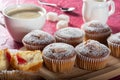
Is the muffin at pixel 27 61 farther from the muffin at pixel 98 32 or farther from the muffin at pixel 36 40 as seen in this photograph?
the muffin at pixel 98 32

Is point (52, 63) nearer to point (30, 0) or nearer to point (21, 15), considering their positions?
point (21, 15)

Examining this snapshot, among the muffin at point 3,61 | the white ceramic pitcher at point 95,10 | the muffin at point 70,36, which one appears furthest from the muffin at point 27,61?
the white ceramic pitcher at point 95,10

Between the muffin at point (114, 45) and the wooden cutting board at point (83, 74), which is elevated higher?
the muffin at point (114, 45)

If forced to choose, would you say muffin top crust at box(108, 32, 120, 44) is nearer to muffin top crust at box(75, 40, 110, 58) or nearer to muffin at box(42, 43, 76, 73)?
muffin top crust at box(75, 40, 110, 58)

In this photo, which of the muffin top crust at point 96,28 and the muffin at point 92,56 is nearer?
the muffin at point 92,56

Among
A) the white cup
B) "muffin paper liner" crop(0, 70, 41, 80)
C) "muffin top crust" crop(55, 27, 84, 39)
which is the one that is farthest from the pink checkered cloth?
"muffin paper liner" crop(0, 70, 41, 80)

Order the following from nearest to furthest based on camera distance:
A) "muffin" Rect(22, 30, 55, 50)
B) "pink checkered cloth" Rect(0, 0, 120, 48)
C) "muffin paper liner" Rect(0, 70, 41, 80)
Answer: "muffin paper liner" Rect(0, 70, 41, 80) → "muffin" Rect(22, 30, 55, 50) → "pink checkered cloth" Rect(0, 0, 120, 48)

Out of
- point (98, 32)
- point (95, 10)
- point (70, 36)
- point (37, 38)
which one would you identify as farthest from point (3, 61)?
point (95, 10)
